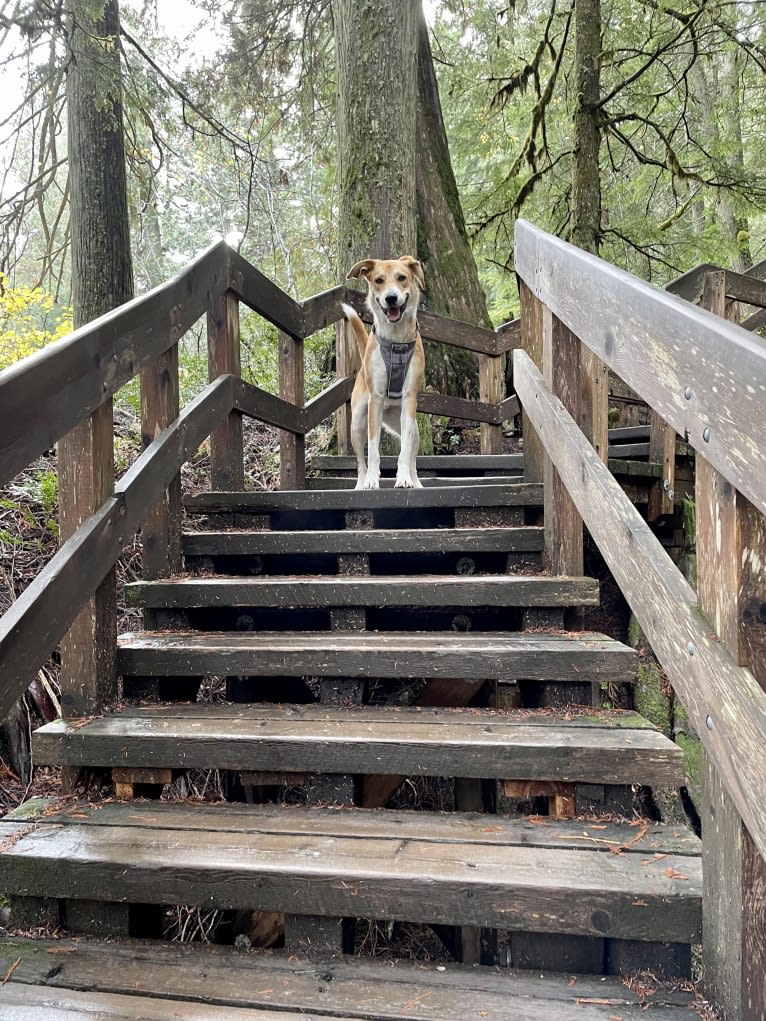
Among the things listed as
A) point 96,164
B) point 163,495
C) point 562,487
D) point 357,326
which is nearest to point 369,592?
point 562,487

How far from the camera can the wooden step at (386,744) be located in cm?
197

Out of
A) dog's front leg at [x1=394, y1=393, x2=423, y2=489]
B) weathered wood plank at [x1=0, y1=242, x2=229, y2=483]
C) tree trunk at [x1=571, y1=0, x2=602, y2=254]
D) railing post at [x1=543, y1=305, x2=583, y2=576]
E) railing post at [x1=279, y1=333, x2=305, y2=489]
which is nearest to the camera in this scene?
weathered wood plank at [x1=0, y1=242, x2=229, y2=483]

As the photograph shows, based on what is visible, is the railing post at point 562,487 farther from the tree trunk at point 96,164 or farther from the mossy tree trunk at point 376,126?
the tree trunk at point 96,164

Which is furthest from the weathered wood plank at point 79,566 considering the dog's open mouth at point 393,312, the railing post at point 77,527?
the dog's open mouth at point 393,312

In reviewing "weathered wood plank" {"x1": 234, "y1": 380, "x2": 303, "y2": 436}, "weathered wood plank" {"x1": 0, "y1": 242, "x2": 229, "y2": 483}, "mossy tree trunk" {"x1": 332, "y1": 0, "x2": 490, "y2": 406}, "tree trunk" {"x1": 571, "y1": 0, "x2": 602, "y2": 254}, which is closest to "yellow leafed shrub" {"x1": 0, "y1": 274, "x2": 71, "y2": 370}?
"mossy tree trunk" {"x1": 332, "y1": 0, "x2": 490, "y2": 406}

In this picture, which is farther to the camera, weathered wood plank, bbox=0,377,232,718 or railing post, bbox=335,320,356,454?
railing post, bbox=335,320,356,454

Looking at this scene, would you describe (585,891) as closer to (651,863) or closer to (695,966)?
(651,863)

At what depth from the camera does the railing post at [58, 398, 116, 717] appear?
235cm

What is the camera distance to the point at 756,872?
1.33 metres

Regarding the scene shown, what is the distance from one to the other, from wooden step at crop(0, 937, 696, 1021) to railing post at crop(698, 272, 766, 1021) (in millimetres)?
157

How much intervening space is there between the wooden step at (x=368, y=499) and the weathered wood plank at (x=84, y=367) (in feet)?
3.09

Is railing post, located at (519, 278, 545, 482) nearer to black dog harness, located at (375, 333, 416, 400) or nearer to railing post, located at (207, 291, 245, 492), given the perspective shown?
black dog harness, located at (375, 333, 416, 400)

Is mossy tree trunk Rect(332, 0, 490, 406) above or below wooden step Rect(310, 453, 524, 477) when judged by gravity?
above

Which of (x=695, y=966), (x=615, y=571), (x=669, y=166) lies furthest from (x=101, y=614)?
(x=669, y=166)
